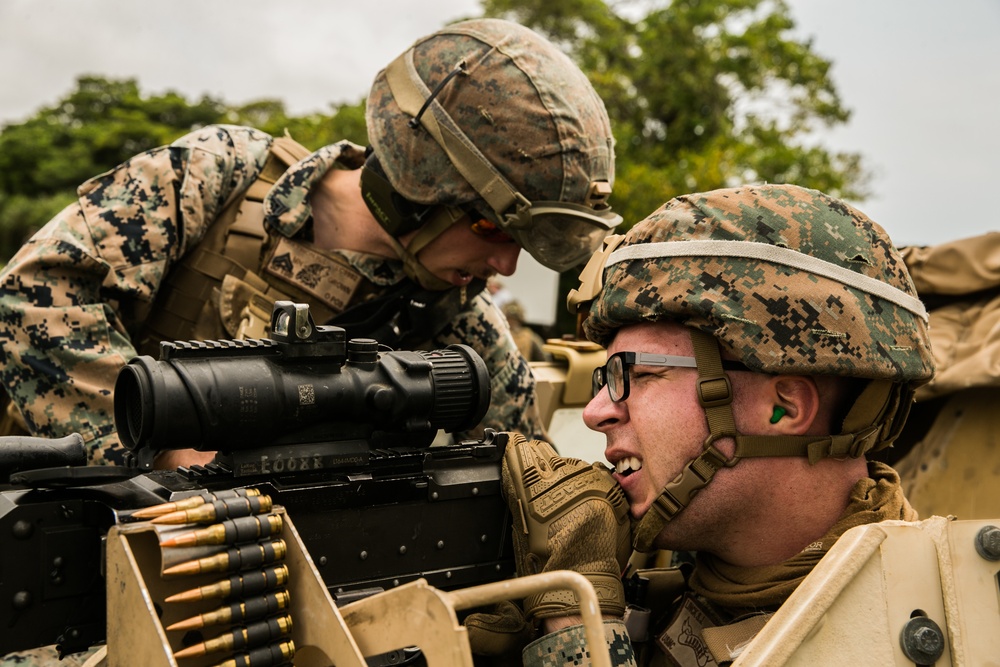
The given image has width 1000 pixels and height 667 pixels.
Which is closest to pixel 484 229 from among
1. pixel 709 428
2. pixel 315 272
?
pixel 315 272

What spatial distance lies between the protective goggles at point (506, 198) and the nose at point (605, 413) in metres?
1.59

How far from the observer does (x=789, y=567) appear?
261cm

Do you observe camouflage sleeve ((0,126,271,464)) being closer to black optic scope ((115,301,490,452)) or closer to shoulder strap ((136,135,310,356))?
shoulder strap ((136,135,310,356))

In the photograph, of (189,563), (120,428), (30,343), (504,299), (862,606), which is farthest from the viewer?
(504,299)

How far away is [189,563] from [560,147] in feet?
9.11

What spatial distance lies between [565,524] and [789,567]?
0.59 meters

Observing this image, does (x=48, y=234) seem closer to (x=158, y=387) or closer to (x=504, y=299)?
(x=158, y=387)

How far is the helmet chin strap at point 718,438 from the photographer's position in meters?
2.62

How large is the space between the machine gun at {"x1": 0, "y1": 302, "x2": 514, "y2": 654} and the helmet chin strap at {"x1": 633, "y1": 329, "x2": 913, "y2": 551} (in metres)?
0.44

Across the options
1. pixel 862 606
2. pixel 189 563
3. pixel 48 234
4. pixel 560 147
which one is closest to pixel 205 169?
pixel 48 234

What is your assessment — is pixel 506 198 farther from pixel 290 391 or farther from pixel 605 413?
pixel 290 391

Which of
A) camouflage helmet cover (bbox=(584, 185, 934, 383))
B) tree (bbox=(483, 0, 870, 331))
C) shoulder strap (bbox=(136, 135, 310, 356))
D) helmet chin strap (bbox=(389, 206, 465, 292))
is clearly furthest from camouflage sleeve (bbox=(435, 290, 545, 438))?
tree (bbox=(483, 0, 870, 331))

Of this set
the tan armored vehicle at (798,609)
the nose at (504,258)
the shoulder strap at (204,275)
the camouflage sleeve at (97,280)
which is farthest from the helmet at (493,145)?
the tan armored vehicle at (798,609)

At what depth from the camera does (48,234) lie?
393 centimetres
